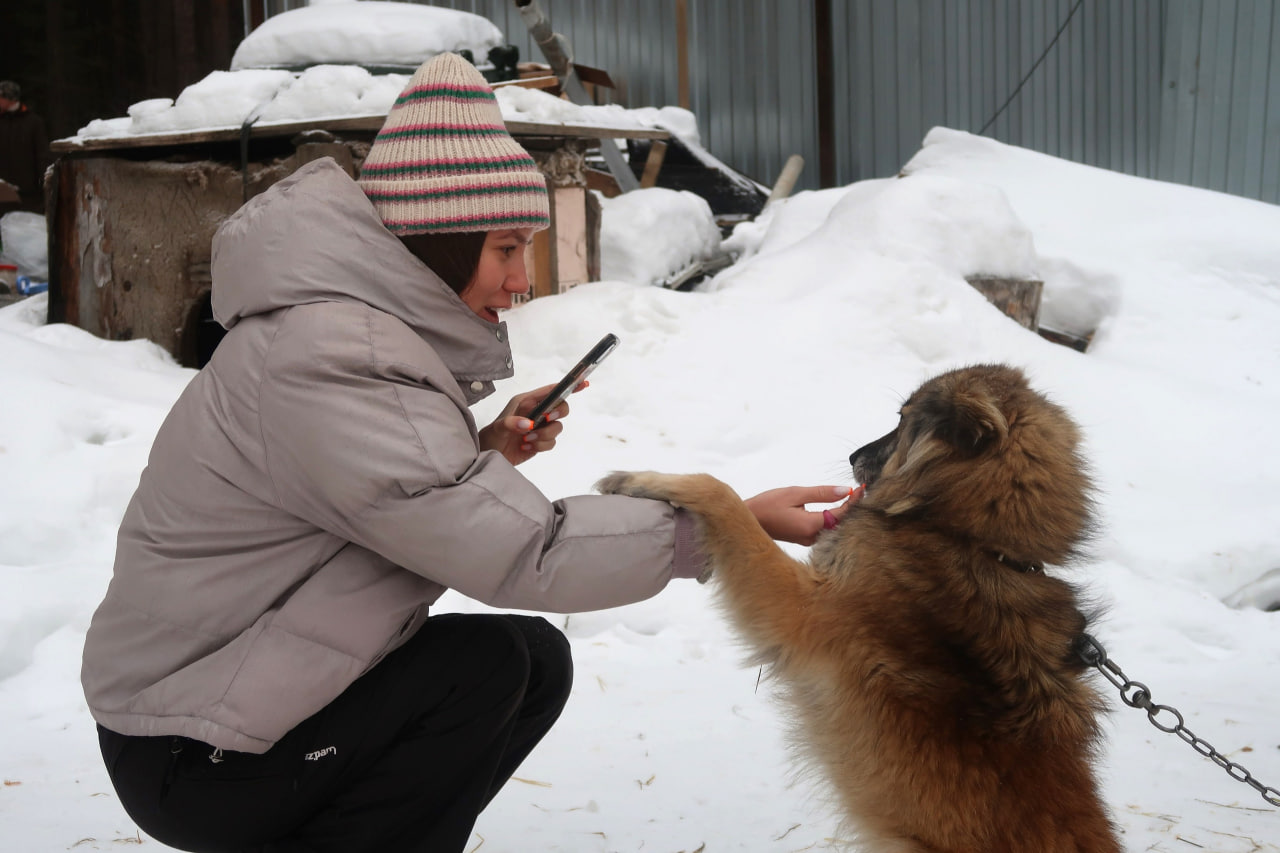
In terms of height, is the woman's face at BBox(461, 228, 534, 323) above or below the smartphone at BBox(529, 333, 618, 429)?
above

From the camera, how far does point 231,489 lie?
171 centimetres

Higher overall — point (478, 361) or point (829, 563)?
point (478, 361)

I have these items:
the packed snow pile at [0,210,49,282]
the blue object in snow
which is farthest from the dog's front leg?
the packed snow pile at [0,210,49,282]

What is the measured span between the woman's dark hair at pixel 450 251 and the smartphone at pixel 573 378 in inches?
13.8

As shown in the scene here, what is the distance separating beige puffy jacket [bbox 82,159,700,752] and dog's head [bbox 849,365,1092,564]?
62 cm

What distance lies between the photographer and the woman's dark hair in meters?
1.85

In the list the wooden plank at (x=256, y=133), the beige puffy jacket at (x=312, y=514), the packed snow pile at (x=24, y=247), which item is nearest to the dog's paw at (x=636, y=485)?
the beige puffy jacket at (x=312, y=514)

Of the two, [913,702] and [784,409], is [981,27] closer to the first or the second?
[784,409]

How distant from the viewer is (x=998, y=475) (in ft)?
6.77

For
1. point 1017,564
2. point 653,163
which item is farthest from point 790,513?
point 653,163

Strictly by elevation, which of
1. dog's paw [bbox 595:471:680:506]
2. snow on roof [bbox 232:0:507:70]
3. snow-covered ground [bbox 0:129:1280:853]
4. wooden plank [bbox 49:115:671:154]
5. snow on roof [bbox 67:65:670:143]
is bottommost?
snow-covered ground [bbox 0:129:1280:853]

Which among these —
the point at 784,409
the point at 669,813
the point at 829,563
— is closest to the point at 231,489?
the point at 829,563

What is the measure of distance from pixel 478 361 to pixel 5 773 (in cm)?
189

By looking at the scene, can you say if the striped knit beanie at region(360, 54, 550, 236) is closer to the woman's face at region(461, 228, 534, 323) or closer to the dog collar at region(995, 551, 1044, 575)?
the woman's face at region(461, 228, 534, 323)
